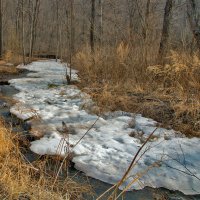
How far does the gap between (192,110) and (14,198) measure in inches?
128

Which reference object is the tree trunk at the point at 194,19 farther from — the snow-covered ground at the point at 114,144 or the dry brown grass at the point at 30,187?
the dry brown grass at the point at 30,187

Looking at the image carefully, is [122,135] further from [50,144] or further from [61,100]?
[61,100]

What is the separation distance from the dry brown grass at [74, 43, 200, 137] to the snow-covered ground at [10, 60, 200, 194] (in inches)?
11.0

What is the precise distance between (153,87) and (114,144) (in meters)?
2.89

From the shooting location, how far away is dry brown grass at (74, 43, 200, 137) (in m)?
4.78

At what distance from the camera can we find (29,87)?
323 inches

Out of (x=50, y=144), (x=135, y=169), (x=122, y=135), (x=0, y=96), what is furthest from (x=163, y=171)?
(x=0, y=96)

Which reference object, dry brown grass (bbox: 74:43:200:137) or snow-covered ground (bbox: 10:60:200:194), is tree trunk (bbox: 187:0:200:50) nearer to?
dry brown grass (bbox: 74:43:200:137)

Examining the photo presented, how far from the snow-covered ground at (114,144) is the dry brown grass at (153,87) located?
0.92ft

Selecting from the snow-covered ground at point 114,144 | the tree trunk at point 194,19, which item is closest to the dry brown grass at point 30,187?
the snow-covered ground at point 114,144

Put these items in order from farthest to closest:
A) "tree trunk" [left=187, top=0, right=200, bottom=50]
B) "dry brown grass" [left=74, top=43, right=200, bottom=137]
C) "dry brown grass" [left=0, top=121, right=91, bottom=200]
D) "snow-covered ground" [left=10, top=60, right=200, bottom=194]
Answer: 1. "tree trunk" [left=187, top=0, right=200, bottom=50]
2. "dry brown grass" [left=74, top=43, right=200, bottom=137]
3. "snow-covered ground" [left=10, top=60, right=200, bottom=194]
4. "dry brown grass" [left=0, top=121, right=91, bottom=200]

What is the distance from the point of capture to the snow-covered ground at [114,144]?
308cm

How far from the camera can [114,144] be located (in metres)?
3.89

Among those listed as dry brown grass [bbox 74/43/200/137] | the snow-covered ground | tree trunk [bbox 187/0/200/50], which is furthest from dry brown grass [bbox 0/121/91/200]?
tree trunk [bbox 187/0/200/50]
